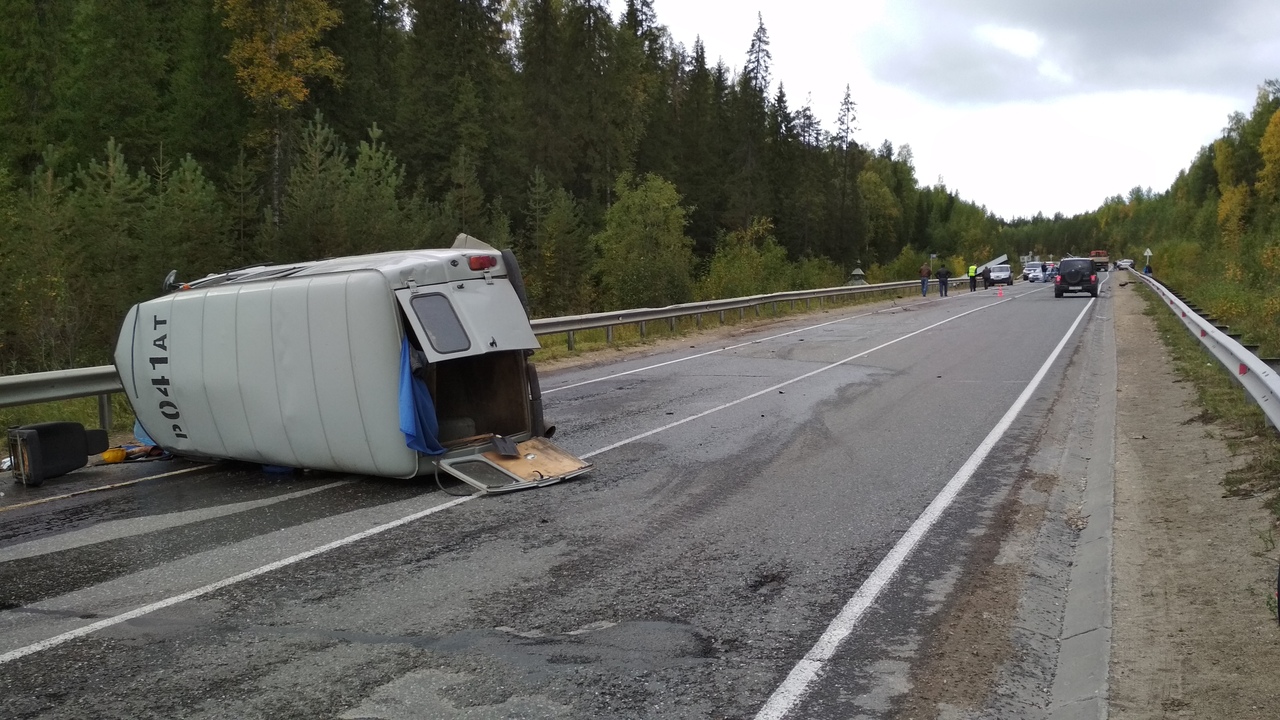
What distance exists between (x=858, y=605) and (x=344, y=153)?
29219 millimetres

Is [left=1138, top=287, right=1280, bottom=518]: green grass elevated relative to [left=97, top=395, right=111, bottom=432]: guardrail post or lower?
lower

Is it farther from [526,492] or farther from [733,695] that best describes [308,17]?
[733,695]

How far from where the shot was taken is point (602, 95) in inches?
2253

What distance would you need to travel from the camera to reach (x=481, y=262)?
8.59 m

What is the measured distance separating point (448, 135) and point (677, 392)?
122 ft

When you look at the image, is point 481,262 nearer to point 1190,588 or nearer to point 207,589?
point 207,589

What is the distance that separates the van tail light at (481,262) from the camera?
852 cm

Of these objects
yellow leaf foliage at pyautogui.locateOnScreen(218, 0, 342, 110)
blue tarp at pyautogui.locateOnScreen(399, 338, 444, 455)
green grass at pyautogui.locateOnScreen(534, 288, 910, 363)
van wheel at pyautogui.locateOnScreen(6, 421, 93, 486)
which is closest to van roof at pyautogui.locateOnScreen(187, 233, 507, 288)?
blue tarp at pyautogui.locateOnScreen(399, 338, 444, 455)

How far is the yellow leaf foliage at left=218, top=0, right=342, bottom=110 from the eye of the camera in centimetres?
3347

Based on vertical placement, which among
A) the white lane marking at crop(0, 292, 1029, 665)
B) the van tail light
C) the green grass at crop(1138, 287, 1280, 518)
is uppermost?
the van tail light

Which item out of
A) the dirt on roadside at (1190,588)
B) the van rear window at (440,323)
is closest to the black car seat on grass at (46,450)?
the van rear window at (440,323)

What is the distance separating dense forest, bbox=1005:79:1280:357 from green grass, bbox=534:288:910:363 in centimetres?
1218

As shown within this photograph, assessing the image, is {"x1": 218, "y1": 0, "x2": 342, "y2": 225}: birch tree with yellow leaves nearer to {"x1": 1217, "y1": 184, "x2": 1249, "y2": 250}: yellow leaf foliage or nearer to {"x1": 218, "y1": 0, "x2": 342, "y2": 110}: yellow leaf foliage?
{"x1": 218, "y1": 0, "x2": 342, "y2": 110}: yellow leaf foliage

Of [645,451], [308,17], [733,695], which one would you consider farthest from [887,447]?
[308,17]
